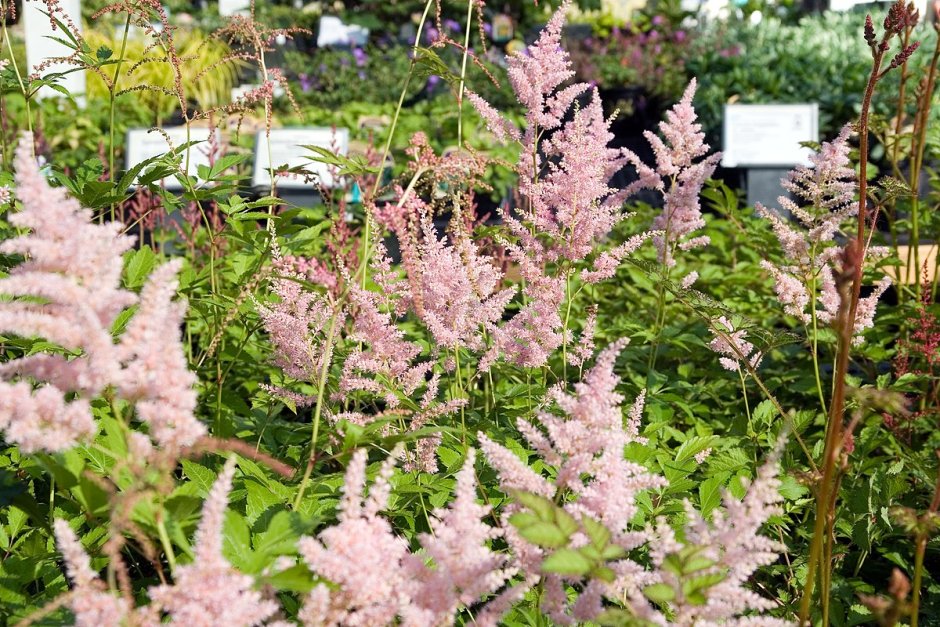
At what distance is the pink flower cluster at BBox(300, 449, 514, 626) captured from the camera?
1001 mm

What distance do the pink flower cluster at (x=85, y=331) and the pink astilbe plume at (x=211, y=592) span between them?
0.09 meters

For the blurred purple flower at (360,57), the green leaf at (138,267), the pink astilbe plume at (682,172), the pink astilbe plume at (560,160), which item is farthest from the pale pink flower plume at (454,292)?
the blurred purple flower at (360,57)

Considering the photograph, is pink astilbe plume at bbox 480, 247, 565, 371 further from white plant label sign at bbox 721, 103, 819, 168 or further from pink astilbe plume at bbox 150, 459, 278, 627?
white plant label sign at bbox 721, 103, 819, 168

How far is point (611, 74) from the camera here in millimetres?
7875

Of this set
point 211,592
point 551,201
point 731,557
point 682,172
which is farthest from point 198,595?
point 682,172

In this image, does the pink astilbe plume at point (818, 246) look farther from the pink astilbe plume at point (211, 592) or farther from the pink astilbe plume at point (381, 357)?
the pink astilbe plume at point (211, 592)

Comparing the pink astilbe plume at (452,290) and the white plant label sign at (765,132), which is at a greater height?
the white plant label sign at (765,132)

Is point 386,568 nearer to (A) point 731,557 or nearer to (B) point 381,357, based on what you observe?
(A) point 731,557

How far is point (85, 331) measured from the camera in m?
0.97

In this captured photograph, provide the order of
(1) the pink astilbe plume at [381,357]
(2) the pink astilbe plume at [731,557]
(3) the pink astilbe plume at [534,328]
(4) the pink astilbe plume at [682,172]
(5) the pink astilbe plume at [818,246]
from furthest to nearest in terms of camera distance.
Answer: (4) the pink astilbe plume at [682,172]
(5) the pink astilbe plume at [818,246]
(3) the pink astilbe plume at [534,328]
(1) the pink astilbe plume at [381,357]
(2) the pink astilbe plume at [731,557]

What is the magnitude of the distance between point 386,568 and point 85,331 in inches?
16.2

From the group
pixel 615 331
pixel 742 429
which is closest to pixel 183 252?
pixel 615 331

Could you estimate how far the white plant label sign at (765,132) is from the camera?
15.4ft

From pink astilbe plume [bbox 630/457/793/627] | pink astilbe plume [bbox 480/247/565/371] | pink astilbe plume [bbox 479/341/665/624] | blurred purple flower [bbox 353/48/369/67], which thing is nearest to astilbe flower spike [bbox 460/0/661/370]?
pink astilbe plume [bbox 480/247/565/371]
